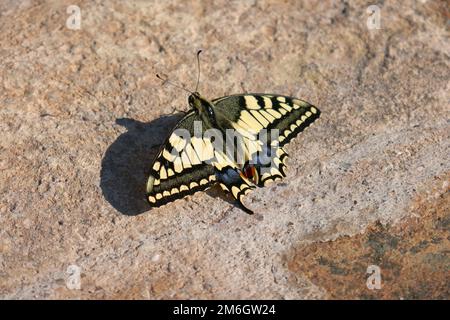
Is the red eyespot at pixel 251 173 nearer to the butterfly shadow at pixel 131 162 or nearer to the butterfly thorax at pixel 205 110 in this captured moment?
the butterfly thorax at pixel 205 110

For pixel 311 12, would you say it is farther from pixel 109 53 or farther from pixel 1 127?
pixel 1 127

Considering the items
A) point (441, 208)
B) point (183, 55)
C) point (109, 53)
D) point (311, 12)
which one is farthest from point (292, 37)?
point (441, 208)
